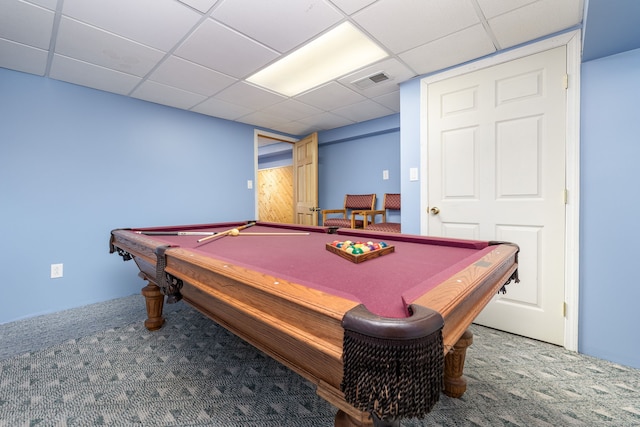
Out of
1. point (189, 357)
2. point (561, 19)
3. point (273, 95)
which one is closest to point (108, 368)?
point (189, 357)

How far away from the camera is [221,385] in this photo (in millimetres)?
1524

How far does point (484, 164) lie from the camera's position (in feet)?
7.57

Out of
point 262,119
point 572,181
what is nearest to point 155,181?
point 262,119

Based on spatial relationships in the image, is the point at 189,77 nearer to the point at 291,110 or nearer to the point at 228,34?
the point at 228,34

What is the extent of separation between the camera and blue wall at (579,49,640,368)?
5.71ft

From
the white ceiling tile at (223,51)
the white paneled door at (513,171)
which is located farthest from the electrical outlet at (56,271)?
the white paneled door at (513,171)

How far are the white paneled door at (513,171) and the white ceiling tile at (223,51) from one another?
1.65 meters

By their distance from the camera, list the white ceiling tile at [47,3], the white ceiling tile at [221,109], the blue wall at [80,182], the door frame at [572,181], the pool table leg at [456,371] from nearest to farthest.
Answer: the pool table leg at [456,371] < the white ceiling tile at [47,3] < the door frame at [572,181] < the blue wall at [80,182] < the white ceiling tile at [221,109]

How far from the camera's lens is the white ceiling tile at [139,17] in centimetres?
165

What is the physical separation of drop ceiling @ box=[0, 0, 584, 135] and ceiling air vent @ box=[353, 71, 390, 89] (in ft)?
0.07

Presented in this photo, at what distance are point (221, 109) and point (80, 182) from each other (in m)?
1.73

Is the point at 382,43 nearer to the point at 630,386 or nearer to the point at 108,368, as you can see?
the point at 630,386

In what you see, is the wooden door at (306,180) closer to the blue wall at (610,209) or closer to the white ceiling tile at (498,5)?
the white ceiling tile at (498,5)

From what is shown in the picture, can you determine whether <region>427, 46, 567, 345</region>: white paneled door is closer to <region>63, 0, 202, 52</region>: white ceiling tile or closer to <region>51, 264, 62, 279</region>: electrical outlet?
<region>63, 0, 202, 52</region>: white ceiling tile
